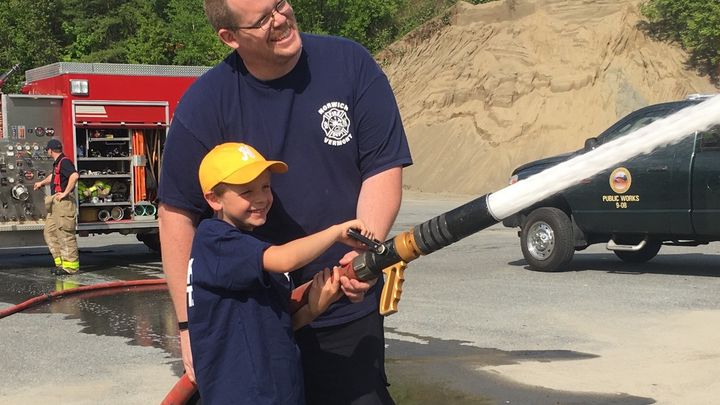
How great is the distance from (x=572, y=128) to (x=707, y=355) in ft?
83.9

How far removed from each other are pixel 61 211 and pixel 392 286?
37.4 ft

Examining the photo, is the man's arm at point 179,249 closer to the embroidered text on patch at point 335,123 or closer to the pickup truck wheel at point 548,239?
the embroidered text on patch at point 335,123

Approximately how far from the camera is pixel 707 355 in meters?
7.94

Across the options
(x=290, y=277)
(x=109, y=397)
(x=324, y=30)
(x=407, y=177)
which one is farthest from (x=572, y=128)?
(x=290, y=277)

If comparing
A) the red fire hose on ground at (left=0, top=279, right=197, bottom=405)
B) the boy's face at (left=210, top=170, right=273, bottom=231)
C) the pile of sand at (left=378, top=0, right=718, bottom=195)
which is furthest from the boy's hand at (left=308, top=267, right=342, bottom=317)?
the pile of sand at (left=378, top=0, right=718, bottom=195)

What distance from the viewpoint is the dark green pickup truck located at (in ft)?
37.9

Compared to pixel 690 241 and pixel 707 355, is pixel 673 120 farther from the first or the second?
pixel 690 241

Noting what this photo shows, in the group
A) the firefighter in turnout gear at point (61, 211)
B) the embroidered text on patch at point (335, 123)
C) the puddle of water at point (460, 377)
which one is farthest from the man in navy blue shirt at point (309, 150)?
the firefighter in turnout gear at point (61, 211)

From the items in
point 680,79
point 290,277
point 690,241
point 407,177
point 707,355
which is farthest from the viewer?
point 407,177

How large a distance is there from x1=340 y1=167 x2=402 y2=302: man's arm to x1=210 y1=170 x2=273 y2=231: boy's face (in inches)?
12.3

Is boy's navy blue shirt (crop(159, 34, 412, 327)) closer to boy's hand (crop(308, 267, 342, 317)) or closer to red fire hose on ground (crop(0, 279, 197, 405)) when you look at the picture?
boy's hand (crop(308, 267, 342, 317))

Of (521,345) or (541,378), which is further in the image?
(521,345)

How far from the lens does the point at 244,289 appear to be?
3.21 m

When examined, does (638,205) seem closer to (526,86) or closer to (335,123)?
(335,123)
